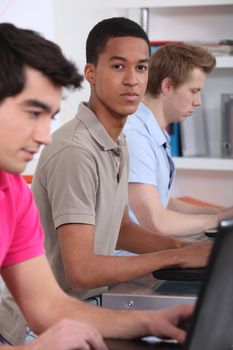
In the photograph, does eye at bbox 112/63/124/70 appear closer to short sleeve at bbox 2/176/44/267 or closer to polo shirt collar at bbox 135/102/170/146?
polo shirt collar at bbox 135/102/170/146

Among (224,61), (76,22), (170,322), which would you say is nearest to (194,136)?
(224,61)

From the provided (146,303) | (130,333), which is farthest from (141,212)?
(130,333)

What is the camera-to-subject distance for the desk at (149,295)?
165cm

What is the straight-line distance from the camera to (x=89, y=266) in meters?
1.77

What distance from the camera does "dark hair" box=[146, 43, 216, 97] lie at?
276cm

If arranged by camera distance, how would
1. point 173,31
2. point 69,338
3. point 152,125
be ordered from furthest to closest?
point 173,31
point 152,125
point 69,338

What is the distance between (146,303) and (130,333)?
0.27 metres

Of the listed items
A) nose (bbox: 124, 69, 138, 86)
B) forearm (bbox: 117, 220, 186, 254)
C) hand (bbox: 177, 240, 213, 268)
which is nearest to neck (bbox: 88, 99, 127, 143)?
nose (bbox: 124, 69, 138, 86)

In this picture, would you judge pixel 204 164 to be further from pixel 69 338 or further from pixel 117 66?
pixel 69 338

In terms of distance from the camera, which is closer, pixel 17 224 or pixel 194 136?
pixel 17 224

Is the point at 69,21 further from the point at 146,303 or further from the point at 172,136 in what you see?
the point at 146,303

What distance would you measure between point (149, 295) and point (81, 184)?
13.2 inches

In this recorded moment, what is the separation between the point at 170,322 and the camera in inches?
54.4

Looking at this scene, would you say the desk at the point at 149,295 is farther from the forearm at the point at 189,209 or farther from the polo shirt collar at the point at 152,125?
the forearm at the point at 189,209
